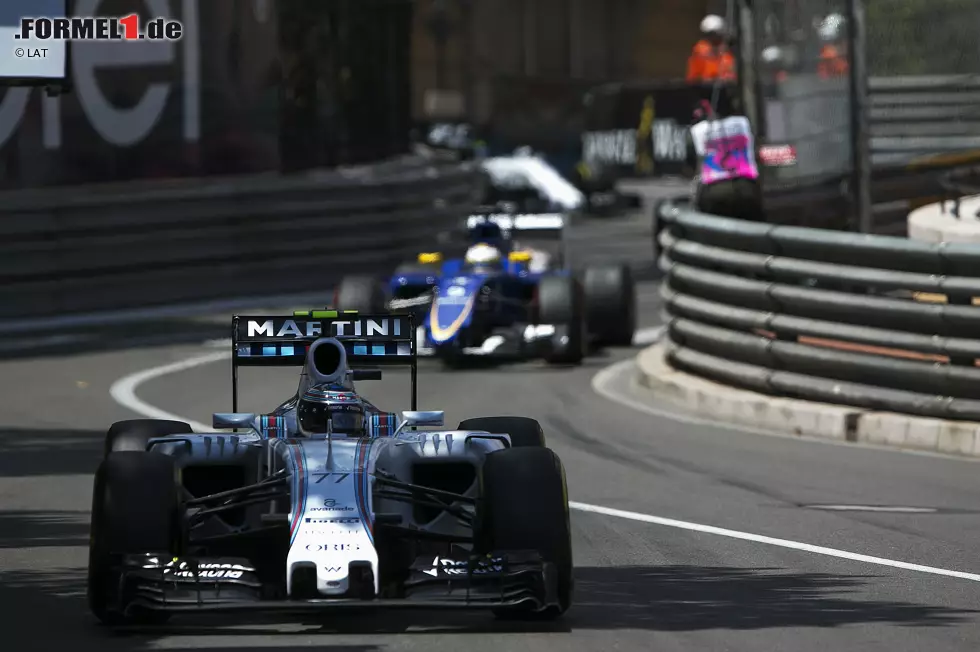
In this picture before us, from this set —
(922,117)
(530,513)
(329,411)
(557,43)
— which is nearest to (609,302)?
(922,117)

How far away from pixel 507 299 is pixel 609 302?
1.19 m

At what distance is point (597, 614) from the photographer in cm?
757

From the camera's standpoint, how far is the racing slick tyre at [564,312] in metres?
16.9

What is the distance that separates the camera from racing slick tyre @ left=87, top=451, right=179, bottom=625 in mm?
7145

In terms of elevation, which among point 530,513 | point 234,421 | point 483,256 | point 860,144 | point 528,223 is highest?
point 860,144

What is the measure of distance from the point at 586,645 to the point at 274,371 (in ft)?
34.1

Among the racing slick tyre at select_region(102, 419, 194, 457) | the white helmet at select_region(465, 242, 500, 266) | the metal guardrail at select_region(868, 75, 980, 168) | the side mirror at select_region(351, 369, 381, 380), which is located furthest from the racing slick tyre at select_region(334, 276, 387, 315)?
the racing slick tyre at select_region(102, 419, 194, 457)

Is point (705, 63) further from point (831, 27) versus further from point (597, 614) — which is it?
point (597, 614)

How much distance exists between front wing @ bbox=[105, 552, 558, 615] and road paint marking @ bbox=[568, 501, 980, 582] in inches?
79.6

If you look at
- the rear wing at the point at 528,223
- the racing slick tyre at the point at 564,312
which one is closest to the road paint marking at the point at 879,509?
the racing slick tyre at the point at 564,312

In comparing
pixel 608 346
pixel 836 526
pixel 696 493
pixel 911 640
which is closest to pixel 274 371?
pixel 608 346

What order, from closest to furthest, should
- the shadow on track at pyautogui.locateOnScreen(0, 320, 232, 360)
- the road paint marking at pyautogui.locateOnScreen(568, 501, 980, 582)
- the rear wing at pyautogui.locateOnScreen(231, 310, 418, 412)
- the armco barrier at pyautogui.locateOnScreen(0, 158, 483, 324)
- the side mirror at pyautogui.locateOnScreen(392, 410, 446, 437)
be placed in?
the side mirror at pyautogui.locateOnScreen(392, 410, 446, 437)
the road paint marking at pyautogui.locateOnScreen(568, 501, 980, 582)
the rear wing at pyautogui.locateOnScreen(231, 310, 418, 412)
the shadow on track at pyautogui.locateOnScreen(0, 320, 232, 360)
the armco barrier at pyautogui.locateOnScreen(0, 158, 483, 324)

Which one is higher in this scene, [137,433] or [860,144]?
[860,144]

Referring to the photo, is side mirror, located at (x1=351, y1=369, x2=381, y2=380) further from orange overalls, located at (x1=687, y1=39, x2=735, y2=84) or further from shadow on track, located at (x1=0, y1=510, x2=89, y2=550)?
orange overalls, located at (x1=687, y1=39, x2=735, y2=84)
